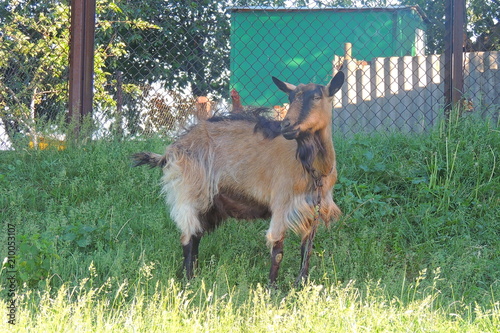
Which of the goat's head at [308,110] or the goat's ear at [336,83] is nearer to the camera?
the goat's head at [308,110]

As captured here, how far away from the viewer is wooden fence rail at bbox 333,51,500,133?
6.84m

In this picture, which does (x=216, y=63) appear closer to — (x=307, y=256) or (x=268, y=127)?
(x=268, y=127)

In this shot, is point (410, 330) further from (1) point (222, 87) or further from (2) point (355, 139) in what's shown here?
(1) point (222, 87)

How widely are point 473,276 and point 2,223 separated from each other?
3.86 metres

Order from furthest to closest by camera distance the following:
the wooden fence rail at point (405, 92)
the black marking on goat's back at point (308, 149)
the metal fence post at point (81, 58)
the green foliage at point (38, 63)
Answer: the green foliage at point (38, 63), the wooden fence rail at point (405, 92), the metal fence post at point (81, 58), the black marking on goat's back at point (308, 149)

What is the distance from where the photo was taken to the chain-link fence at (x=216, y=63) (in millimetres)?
6910

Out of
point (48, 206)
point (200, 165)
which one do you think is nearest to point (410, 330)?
point (200, 165)

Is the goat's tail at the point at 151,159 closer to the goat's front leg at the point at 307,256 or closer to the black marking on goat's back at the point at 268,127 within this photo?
the black marking on goat's back at the point at 268,127

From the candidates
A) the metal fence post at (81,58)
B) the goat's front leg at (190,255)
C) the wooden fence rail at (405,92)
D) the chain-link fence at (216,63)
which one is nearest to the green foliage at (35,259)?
the goat's front leg at (190,255)

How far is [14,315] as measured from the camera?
306 cm

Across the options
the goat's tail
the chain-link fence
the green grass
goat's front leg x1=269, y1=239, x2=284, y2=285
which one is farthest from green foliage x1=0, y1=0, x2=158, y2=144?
goat's front leg x1=269, y1=239, x2=284, y2=285

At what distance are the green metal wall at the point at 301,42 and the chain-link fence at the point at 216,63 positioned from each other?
2 centimetres

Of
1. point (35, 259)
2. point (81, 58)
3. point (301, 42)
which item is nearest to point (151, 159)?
point (35, 259)

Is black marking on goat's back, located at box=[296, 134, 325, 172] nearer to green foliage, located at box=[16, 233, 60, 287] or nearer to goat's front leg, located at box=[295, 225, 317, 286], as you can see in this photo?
goat's front leg, located at box=[295, 225, 317, 286]
